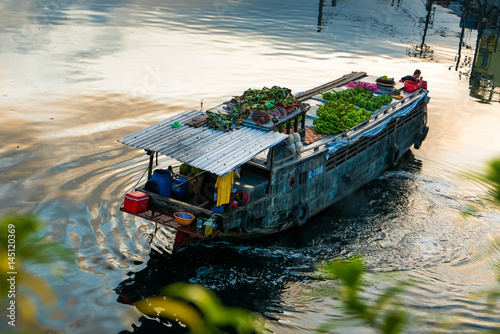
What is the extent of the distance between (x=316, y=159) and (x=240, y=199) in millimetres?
2650

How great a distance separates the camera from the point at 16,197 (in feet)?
50.5

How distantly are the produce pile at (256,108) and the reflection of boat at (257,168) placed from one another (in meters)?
0.17

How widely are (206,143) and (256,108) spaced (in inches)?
69.2

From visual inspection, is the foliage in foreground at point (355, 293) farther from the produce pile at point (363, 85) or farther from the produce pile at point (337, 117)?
the produce pile at point (363, 85)

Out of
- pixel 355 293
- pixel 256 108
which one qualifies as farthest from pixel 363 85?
pixel 355 293

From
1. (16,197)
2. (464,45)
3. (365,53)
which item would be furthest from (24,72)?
(464,45)

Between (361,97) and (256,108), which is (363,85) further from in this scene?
(256,108)

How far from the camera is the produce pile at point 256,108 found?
13758mm

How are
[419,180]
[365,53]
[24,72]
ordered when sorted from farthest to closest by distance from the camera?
[365,53], [24,72], [419,180]

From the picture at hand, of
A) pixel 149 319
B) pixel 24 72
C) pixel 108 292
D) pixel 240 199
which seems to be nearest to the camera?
pixel 149 319

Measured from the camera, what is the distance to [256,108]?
14.1 meters

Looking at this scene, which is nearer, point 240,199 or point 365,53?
point 240,199

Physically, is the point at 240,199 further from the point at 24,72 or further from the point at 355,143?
the point at 24,72

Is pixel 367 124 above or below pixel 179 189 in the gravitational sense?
above
